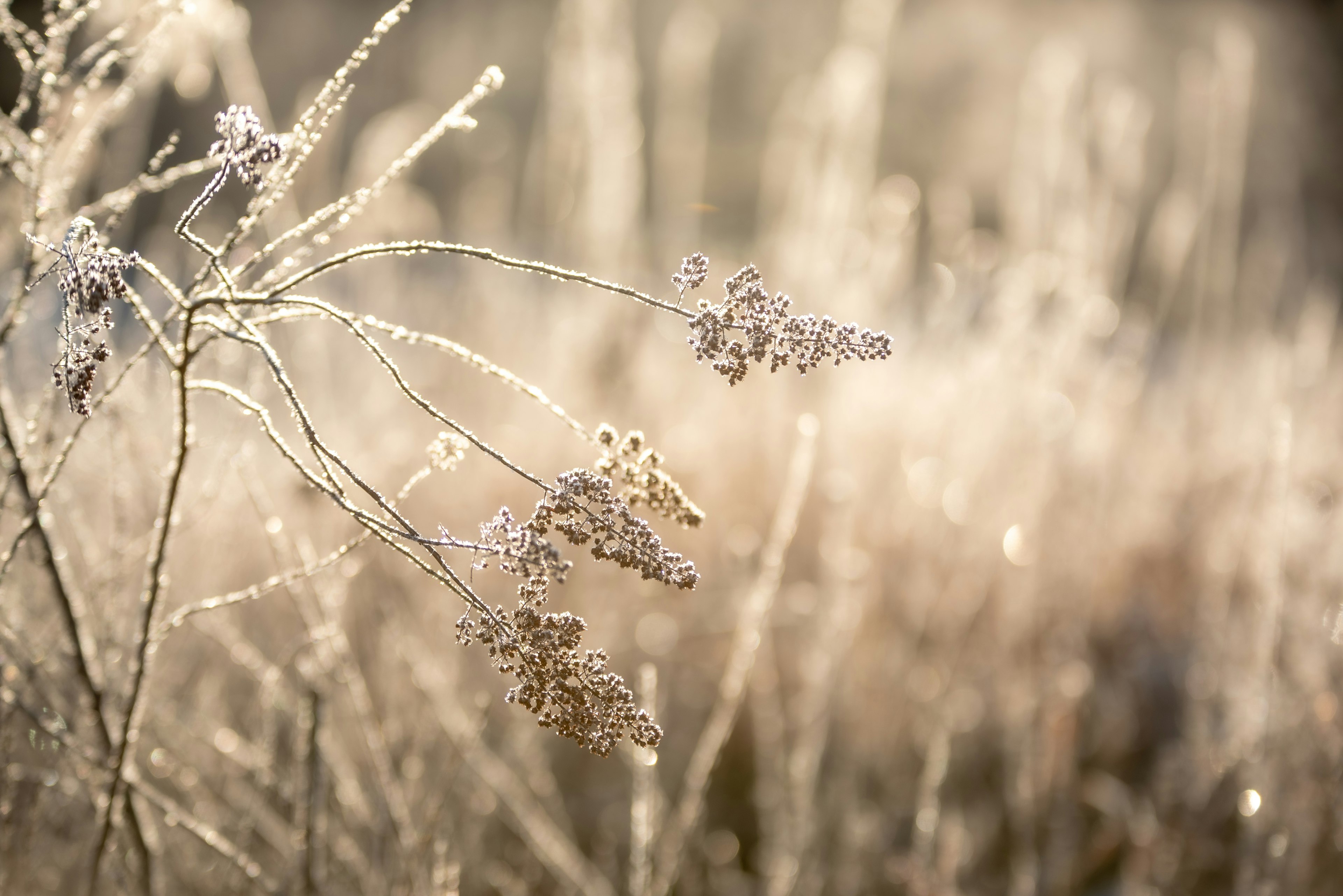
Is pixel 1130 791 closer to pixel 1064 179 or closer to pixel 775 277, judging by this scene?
pixel 1064 179

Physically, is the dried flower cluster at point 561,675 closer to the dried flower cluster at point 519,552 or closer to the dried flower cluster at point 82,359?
the dried flower cluster at point 519,552

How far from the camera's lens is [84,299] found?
356 mm

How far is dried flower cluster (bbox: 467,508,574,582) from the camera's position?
0.38 metres

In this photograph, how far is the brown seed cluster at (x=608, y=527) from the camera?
1.26ft

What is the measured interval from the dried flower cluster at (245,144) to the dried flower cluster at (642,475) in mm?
187

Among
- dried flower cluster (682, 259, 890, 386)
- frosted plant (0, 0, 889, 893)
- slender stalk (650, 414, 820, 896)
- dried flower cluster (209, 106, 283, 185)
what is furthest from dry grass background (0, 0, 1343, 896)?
dried flower cluster (682, 259, 890, 386)

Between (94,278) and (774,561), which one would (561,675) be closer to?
(94,278)

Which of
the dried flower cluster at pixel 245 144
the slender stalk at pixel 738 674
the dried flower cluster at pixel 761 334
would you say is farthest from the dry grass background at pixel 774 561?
the dried flower cluster at pixel 761 334

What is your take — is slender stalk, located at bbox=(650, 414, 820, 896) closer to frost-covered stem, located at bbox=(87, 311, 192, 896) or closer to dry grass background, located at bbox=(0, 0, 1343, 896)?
dry grass background, located at bbox=(0, 0, 1343, 896)

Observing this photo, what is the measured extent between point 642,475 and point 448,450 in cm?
9

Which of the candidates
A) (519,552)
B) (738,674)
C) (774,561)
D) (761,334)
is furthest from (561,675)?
(738,674)

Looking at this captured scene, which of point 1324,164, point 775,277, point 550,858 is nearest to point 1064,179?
point 775,277

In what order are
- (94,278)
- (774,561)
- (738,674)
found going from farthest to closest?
1. (738,674)
2. (774,561)
3. (94,278)

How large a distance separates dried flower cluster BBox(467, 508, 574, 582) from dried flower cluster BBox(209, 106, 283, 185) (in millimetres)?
183
